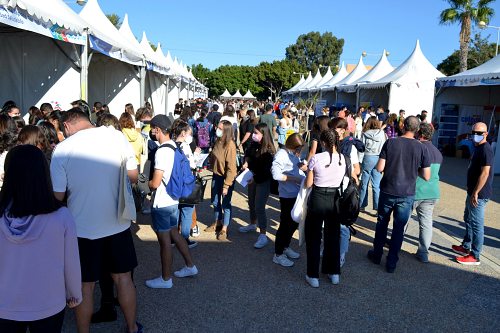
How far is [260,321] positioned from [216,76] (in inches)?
3025

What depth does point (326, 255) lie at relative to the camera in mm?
4508

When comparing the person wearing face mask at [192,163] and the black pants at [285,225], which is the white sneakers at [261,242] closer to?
the black pants at [285,225]

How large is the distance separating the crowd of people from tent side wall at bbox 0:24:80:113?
9.12 ft

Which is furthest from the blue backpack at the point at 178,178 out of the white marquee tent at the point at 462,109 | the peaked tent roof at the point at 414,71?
the peaked tent roof at the point at 414,71

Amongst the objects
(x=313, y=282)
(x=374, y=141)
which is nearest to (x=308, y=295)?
(x=313, y=282)

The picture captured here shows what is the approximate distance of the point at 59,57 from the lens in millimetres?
9664

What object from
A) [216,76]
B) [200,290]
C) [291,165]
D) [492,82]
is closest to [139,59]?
[291,165]

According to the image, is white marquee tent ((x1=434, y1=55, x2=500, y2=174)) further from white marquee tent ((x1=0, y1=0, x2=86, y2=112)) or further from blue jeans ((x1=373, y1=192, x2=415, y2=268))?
white marquee tent ((x1=0, y1=0, x2=86, y2=112))

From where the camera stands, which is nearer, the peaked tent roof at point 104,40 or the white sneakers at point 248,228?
the white sneakers at point 248,228

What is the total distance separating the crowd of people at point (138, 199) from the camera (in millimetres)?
2096

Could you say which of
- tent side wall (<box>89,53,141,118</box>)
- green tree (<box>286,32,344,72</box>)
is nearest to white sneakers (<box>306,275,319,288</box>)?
tent side wall (<box>89,53,141,118</box>)

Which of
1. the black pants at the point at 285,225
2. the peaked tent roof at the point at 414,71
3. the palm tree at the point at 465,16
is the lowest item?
the black pants at the point at 285,225

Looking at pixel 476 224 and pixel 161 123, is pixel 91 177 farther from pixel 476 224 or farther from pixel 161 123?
pixel 476 224

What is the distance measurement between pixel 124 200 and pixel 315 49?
311 feet
